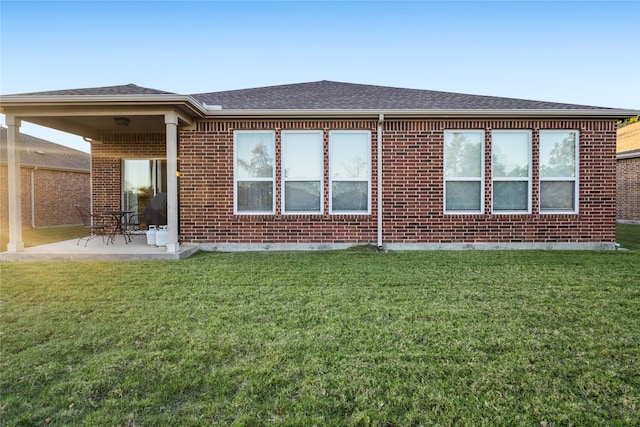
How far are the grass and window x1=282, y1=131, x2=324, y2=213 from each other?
2.77 meters

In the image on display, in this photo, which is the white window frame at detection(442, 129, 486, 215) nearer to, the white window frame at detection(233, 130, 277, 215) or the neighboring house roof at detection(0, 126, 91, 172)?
the white window frame at detection(233, 130, 277, 215)

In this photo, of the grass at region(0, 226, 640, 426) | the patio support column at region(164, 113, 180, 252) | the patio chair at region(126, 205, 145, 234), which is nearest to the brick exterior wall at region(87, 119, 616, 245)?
the patio support column at region(164, 113, 180, 252)

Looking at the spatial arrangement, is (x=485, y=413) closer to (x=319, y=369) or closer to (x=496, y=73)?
(x=319, y=369)

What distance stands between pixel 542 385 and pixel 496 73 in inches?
589

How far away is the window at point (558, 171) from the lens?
7949 mm

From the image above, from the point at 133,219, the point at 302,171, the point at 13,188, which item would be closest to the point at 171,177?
the point at 302,171

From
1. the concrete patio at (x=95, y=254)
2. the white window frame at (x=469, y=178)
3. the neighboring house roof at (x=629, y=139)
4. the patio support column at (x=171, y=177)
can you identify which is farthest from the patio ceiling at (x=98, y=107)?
the neighboring house roof at (x=629, y=139)

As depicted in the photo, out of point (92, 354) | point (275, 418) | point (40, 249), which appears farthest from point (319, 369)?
point (40, 249)

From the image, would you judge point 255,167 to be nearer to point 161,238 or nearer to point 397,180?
point 161,238

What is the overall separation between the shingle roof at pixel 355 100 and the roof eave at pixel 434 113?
0.52ft

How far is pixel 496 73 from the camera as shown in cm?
1460

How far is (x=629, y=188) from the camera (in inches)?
647

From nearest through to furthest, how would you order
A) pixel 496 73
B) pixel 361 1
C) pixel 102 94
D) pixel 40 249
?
pixel 102 94 → pixel 40 249 → pixel 361 1 → pixel 496 73

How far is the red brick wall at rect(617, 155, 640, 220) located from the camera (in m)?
Result: 16.1
